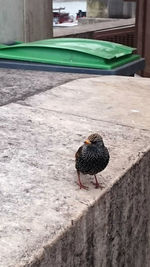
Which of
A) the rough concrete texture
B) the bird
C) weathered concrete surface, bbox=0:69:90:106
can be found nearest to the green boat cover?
weathered concrete surface, bbox=0:69:90:106

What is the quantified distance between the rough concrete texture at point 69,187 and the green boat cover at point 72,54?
946 mm

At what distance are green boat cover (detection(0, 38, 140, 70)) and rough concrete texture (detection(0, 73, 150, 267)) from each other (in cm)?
95

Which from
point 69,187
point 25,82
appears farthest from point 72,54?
point 69,187

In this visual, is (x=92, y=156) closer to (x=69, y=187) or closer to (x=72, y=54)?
(x=69, y=187)

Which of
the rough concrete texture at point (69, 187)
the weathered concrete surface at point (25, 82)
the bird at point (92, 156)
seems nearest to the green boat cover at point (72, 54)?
the weathered concrete surface at point (25, 82)

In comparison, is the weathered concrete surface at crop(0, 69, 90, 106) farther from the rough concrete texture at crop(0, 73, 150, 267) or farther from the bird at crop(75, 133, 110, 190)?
the bird at crop(75, 133, 110, 190)

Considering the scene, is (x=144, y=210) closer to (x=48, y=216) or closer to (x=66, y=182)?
(x=66, y=182)

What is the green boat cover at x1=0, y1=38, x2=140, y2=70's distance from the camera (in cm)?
507

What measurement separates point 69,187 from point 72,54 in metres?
2.87

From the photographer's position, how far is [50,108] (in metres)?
3.87

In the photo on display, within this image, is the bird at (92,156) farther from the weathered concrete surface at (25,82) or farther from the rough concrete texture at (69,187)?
the weathered concrete surface at (25,82)

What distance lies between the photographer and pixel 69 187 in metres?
2.48

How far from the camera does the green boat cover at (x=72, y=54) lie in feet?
16.6

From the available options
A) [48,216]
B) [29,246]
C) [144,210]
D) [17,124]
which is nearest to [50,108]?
[17,124]
